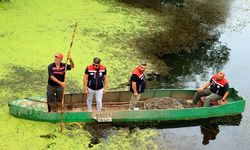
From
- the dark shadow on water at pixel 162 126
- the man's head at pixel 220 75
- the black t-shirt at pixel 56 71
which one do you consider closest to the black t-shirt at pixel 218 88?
the man's head at pixel 220 75

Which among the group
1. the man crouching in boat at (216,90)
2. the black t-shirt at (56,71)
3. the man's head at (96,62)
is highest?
the man's head at (96,62)

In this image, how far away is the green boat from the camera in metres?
8.32

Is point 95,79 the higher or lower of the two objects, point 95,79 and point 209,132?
the higher

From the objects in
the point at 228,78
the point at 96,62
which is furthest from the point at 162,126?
the point at 228,78

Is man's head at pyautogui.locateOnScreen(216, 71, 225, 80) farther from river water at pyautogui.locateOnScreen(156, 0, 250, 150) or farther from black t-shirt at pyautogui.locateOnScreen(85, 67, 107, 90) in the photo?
black t-shirt at pyautogui.locateOnScreen(85, 67, 107, 90)

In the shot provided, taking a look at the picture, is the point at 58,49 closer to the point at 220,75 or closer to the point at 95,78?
the point at 95,78

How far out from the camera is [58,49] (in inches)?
480

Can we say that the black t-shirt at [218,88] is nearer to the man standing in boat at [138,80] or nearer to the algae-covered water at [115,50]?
the algae-covered water at [115,50]

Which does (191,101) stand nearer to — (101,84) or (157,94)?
(157,94)

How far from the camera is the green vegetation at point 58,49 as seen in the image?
8.13m

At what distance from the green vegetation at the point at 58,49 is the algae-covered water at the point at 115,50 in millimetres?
21

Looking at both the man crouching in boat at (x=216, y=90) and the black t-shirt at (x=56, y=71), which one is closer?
the black t-shirt at (x=56, y=71)

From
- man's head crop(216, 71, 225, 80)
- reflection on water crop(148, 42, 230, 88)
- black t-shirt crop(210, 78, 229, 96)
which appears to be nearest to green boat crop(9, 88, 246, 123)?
black t-shirt crop(210, 78, 229, 96)

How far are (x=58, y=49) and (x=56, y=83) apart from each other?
4227 millimetres
